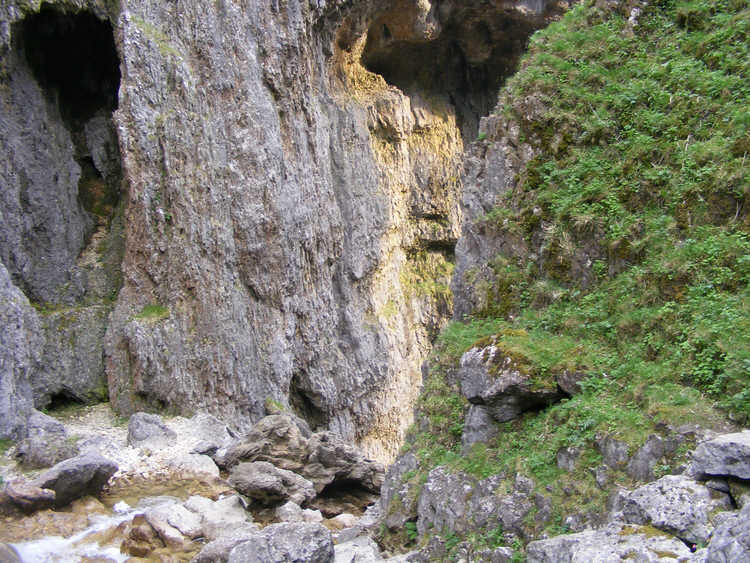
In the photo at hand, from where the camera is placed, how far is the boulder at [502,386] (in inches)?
299

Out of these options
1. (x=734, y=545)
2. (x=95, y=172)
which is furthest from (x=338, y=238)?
(x=734, y=545)

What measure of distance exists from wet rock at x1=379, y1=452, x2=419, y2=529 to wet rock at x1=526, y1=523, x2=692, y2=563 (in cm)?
301

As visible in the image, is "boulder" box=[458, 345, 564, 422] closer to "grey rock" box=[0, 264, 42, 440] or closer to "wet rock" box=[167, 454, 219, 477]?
"wet rock" box=[167, 454, 219, 477]

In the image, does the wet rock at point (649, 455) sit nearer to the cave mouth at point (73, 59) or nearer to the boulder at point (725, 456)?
the boulder at point (725, 456)

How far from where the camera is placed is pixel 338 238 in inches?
915

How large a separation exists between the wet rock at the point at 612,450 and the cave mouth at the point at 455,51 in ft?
75.4

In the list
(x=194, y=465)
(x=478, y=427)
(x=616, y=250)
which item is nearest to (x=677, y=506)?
(x=478, y=427)

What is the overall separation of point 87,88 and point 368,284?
40.5 ft

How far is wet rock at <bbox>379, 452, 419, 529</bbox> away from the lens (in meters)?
8.62

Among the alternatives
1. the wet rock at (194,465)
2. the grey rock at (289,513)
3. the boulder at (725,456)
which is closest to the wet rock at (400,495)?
the grey rock at (289,513)

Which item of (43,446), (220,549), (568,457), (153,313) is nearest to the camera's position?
(568,457)

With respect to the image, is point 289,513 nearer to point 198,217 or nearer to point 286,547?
point 286,547

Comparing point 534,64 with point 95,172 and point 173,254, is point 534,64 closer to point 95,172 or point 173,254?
point 173,254

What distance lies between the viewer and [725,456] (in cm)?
501
